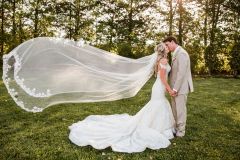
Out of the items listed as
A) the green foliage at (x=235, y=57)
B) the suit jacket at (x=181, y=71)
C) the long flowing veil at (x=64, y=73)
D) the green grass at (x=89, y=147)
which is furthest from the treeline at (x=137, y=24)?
the suit jacket at (x=181, y=71)

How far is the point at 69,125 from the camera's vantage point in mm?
10102

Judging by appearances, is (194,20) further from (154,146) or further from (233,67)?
(154,146)

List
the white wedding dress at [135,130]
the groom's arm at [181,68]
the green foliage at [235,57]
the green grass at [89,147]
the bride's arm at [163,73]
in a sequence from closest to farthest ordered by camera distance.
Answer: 1. the green grass at [89,147]
2. the white wedding dress at [135,130]
3. the groom's arm at [181,68]
4. the bride's arm at [163,73]
5. the green foliage at [235,57]

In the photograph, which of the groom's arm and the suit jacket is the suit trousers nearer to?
the suit jacket

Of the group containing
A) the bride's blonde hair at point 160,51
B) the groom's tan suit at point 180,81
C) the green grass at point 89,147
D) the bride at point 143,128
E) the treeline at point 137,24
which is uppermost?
the treeline at point 137,24

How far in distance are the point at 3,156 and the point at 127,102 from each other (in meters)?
7.47

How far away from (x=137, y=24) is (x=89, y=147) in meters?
27.0

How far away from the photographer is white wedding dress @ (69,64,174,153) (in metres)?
8.17

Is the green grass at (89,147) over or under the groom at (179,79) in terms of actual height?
under

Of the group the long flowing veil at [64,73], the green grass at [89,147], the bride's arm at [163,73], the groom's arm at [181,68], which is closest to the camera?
the green grass at [89,147]

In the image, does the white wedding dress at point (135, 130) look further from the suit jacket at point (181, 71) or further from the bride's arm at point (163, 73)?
the suit jacket at point (181, 71)

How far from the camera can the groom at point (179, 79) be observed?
29.0 ft

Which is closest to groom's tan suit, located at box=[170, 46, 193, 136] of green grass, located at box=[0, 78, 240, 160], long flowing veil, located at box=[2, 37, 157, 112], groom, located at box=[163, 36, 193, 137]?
groom, located at box=[163, 36, 193, 137]

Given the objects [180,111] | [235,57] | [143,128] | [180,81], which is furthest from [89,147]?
[235,57]
